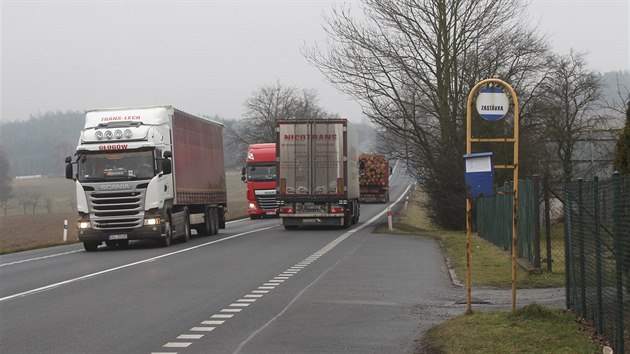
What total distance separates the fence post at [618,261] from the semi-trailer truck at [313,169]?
25.1 meters

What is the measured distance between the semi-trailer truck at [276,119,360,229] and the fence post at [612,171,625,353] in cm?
2506

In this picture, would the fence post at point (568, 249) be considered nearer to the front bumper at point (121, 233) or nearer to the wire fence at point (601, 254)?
the wire fence at point (601, 254)

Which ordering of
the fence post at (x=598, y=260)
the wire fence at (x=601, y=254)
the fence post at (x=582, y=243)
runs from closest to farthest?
the wire fence at (x=601, y=254) < the fence post at (x=598, y=260) < the fence post at (x=582, y=243)

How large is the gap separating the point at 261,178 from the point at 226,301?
3439 centimetres

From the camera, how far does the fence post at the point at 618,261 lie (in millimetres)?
7461

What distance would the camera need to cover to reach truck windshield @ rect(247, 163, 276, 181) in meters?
47.0

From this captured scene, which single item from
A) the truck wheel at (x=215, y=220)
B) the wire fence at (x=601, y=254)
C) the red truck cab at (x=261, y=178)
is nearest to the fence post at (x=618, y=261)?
the wire fence at (x=601, y=254)

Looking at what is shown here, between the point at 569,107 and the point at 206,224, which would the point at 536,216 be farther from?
the point at 569,107

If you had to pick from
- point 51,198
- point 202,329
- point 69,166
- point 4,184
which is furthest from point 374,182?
point 202,329

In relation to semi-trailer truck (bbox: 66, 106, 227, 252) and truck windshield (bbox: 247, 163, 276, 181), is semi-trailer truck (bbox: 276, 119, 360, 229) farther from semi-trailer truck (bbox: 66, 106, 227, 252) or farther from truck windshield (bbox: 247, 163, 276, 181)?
truck windshield (bbox: 247, 163, 276, 181)

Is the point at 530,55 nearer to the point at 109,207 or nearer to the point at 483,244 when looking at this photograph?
the point at 483,244

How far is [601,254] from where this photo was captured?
853 cm

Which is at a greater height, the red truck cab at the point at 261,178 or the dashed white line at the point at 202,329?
the red truck cab at the point at 261,178

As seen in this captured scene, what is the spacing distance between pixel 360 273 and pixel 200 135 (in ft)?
47.5
